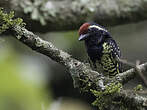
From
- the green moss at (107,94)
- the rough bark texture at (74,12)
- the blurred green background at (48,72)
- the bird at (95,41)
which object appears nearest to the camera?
the green moss at (107,94)

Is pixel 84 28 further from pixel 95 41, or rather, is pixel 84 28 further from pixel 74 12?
pixel 74 12

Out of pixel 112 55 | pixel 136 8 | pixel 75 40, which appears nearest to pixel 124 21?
pixel 136 8

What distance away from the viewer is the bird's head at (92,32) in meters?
3.88

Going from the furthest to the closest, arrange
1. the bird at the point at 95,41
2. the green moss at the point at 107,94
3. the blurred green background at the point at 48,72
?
the bird at the point at 95,41, the blurred green background at the point at 48,72, the green moss at the point at 107,94

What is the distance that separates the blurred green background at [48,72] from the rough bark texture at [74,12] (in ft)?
1.43

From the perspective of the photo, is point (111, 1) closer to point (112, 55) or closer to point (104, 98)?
point (112, 55)

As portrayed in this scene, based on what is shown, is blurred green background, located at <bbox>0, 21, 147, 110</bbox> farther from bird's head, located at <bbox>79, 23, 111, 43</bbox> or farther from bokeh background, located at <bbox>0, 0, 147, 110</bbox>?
bird's head, located at <bbox>79, 23, 111, 43</bbox>

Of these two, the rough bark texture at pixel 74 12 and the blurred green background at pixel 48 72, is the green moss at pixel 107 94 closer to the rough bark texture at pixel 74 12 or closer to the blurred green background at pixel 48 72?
the blurred green background at pixel 48 72

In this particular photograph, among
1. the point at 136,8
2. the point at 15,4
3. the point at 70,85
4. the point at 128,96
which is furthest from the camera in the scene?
the point at 70,85

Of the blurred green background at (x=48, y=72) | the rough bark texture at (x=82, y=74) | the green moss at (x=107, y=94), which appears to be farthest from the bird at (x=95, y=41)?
the green moss at (x=107, y=94)

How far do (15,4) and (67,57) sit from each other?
2169mm

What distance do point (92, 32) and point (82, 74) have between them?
1.17m

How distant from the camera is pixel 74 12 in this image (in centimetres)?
516

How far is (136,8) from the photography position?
529cm
